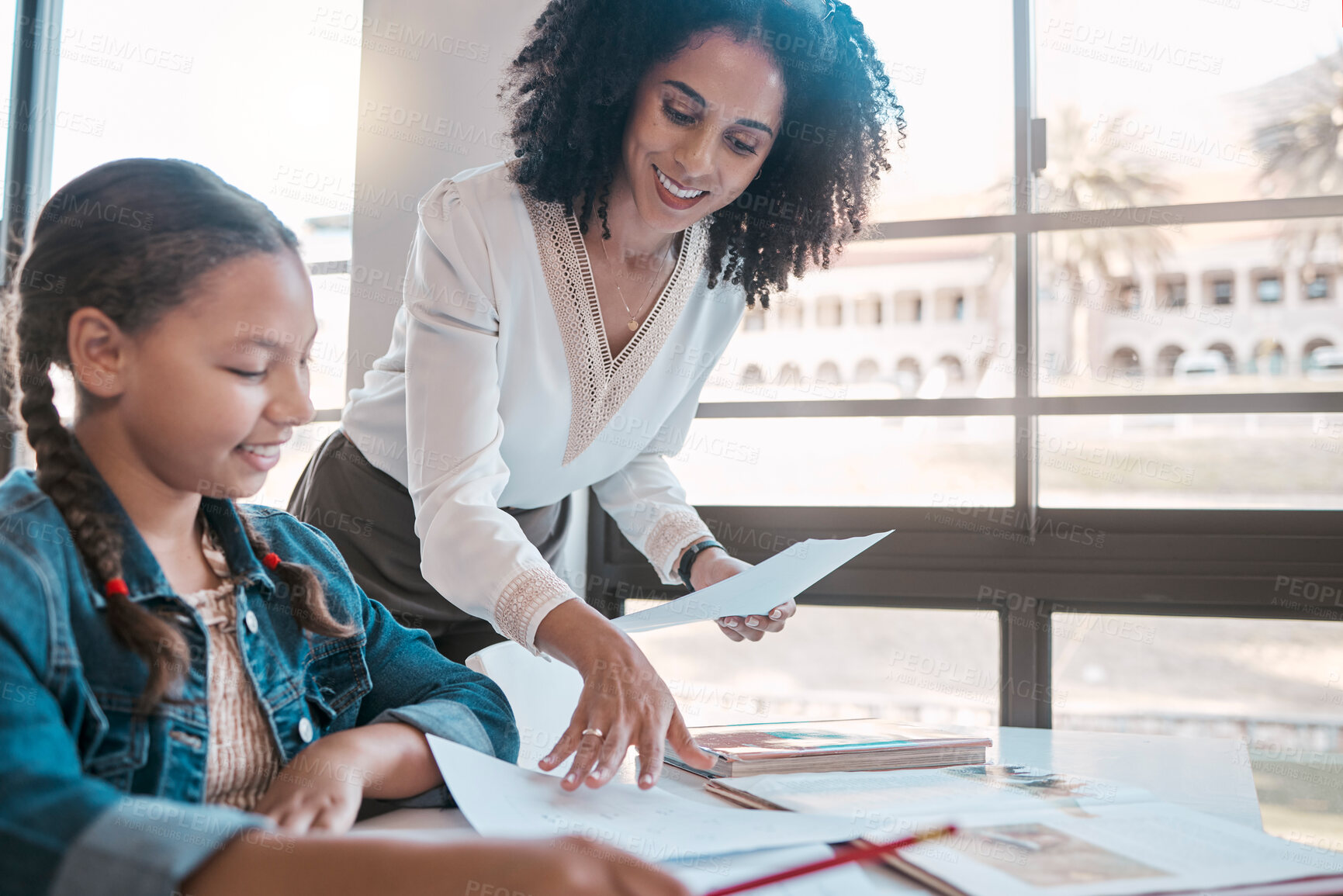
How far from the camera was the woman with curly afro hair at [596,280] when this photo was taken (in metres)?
1.23

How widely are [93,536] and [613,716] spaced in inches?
16.5

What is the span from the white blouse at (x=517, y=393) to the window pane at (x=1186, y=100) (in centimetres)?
87

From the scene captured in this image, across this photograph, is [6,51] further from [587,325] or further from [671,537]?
[671,537]

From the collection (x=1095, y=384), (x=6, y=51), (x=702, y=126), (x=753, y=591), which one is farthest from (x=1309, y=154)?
(x=6, y=51)

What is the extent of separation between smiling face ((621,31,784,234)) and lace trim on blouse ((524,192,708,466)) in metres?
0.13

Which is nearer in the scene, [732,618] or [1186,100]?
[732,618]

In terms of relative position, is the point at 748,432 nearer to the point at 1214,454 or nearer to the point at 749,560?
the point at 749,560

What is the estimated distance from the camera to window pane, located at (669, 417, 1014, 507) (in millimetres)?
1971

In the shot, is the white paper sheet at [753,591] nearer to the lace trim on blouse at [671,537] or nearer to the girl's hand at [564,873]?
the lace trim on blouse at [671,537]

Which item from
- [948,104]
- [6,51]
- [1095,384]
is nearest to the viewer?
[1095,384]

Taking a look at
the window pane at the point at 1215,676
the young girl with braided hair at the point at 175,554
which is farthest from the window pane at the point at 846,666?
the young girl with braided hair at the point at 175,554

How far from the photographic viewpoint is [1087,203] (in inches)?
76.1

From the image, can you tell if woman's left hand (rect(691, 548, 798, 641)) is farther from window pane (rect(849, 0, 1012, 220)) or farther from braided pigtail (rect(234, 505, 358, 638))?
window pane (rect(849, 0, 1012, 220))

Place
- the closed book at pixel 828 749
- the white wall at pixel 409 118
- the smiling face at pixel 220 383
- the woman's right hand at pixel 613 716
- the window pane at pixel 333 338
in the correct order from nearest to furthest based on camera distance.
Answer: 1. the smiling face at pixel 220 383
2. the woman's right hand at pixel 613 716
3. the closed book at pixel 828 749
4. the white wall at pixel 409 118
5. the window pane at pixel 333 338
